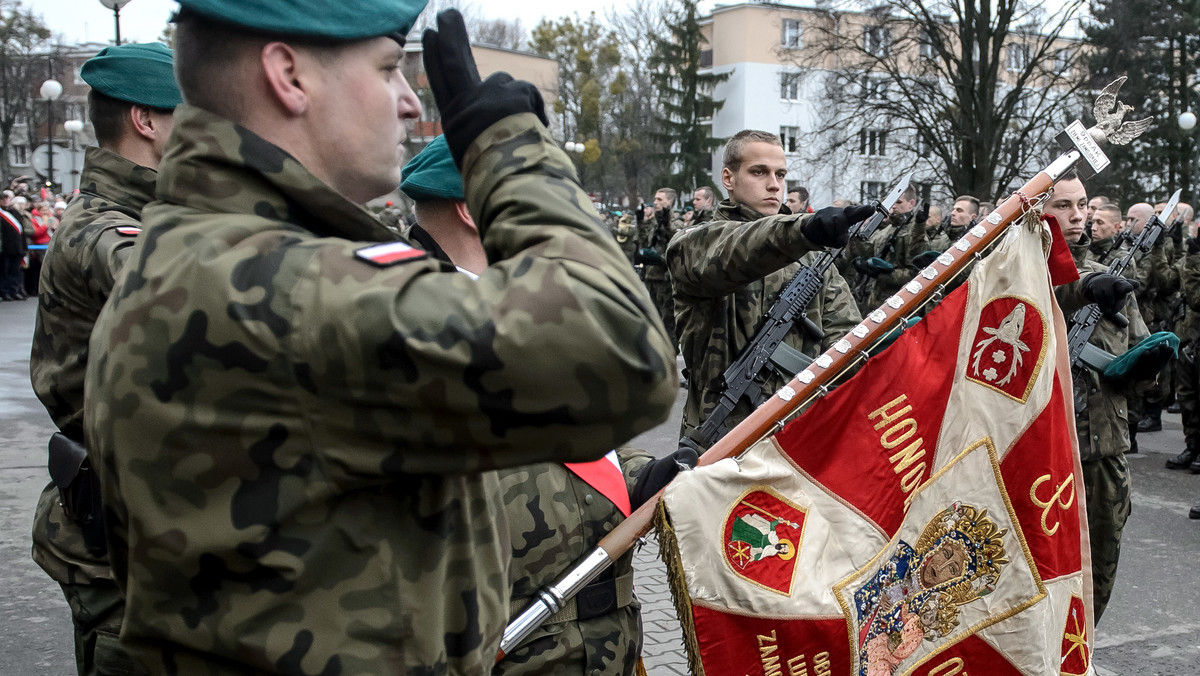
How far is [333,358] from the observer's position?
1.12 metres

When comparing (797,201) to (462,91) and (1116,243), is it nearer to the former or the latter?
Result: (1116,243)

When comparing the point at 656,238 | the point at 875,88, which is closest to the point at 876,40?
the point at 875,88

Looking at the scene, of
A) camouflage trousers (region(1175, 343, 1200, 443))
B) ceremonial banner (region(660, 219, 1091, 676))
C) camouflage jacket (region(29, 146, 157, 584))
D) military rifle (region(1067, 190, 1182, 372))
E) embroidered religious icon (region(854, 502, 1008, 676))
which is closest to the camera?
camouflage jacket (region(29, 146, 157, 584))

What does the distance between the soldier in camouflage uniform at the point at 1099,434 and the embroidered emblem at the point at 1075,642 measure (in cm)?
141

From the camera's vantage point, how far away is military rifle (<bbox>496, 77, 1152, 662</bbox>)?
7.48ft

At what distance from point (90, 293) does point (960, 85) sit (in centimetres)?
2881

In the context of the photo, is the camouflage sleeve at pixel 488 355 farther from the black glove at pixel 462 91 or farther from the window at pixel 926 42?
the window at pixel 926 42

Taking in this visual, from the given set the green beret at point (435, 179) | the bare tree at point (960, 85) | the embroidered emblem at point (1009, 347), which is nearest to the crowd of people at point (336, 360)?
the green beret at point (435, 179)

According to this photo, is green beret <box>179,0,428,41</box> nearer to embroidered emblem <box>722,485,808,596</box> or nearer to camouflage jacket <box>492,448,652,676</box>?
camouflage jacket <box>492,448,652,676</box>

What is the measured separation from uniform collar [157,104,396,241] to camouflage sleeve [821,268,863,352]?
3851 mm

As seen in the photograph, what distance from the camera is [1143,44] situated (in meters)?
32.8

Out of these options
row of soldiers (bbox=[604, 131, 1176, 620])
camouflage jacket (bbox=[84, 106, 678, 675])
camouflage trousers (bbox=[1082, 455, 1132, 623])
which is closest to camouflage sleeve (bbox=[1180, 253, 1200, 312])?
row of soldiers (bbox=[604, 131, 1176, 620])

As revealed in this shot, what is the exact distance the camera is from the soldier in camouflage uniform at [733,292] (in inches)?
169

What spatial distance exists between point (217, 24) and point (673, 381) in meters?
0.66
